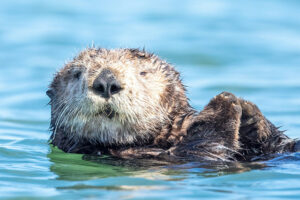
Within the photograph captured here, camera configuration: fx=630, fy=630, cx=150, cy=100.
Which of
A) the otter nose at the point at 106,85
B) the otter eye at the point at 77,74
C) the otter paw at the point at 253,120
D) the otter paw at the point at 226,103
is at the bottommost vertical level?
the otter paw at the point at 253,120

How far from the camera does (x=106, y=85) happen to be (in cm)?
545

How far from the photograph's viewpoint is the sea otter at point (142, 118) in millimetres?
5656

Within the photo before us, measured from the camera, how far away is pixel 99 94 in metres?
5.52

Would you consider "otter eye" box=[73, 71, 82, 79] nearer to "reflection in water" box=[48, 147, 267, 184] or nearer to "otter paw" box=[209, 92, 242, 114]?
"reflection in water" box=[48, 147, 267, 184]

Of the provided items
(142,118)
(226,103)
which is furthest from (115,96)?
(226,103)

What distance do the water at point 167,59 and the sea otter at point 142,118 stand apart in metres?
0.20

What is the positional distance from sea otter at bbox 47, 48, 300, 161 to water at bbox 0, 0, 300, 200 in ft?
0.67

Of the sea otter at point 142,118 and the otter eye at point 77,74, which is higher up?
the otter eye at point 77,74

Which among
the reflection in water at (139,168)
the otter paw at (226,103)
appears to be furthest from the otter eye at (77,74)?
the otter paw at (226,103)

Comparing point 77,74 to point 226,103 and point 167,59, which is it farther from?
point 167,59

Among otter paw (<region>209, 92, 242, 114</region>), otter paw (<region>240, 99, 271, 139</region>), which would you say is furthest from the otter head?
otter paw (<region>240, 99, 271, 139</region>)

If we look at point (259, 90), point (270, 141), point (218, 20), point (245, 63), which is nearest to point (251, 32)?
point (218, 20)

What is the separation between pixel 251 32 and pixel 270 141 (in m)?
9.67

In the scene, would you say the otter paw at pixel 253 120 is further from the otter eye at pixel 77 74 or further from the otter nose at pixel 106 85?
the otter eye at pixel 77 74
